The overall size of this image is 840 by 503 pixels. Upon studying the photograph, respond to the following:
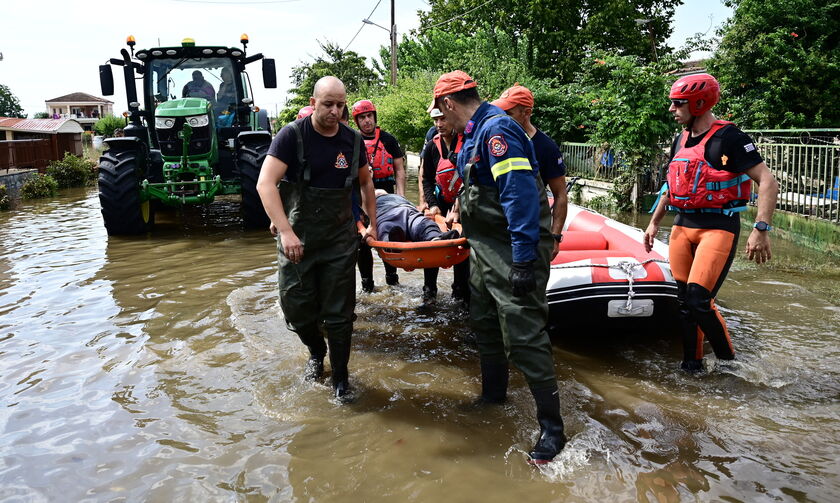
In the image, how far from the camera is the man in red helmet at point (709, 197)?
3551mm

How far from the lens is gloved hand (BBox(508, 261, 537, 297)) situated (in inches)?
113

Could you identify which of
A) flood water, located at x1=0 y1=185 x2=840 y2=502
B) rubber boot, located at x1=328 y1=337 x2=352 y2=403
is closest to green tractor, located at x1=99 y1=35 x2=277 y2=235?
flood water, located at x1=0 y1=185 x2=840 y2=502

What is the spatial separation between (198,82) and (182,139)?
4.48ft

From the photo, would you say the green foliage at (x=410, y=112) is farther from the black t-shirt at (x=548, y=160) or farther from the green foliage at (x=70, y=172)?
the black t-shirt at (x=548, y=160)

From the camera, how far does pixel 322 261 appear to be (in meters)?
3.59

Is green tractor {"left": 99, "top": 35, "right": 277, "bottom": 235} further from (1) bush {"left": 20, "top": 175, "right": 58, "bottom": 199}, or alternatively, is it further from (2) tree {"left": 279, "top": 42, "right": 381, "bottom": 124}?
(2) tree {"left": 279, "top": 42, "right": 381, "bottom": 124}

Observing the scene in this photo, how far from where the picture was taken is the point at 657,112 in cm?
995

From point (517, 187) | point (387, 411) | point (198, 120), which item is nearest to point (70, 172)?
point (198, 120)

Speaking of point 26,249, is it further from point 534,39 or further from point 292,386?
point 534,39

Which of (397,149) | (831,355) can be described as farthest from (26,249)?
(831,355)

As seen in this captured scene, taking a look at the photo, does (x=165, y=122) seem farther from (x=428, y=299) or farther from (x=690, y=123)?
(x=690, y=123)

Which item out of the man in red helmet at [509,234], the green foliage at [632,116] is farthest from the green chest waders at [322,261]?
the green foliage at [632,116]

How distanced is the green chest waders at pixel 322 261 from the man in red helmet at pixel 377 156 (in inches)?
77.2

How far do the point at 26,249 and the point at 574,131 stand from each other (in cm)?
1252
